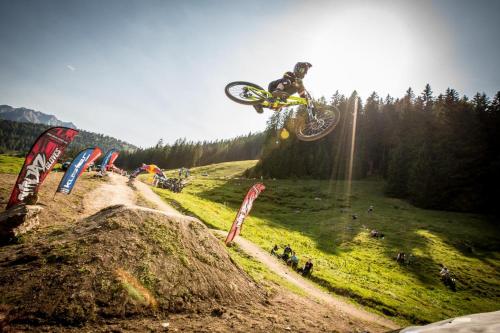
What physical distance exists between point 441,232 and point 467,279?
1346 cm

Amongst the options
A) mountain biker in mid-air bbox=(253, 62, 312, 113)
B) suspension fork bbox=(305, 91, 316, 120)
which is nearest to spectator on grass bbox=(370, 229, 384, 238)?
suspension fork bbox=(305, 91, 316, 120)

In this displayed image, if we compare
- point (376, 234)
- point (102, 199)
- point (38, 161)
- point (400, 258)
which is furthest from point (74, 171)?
point (376, 234)

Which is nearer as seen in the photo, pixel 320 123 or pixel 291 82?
pixel 291 82

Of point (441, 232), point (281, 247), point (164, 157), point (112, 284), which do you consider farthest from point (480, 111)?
point (164, 157)

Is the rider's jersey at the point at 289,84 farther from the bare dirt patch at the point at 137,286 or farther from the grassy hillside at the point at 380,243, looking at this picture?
the grassy hillside at the point at 380,243

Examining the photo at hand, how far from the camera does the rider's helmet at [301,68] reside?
1023 centimetres

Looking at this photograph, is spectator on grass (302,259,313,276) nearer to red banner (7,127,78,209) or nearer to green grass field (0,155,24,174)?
red banner (7,127,78,209)

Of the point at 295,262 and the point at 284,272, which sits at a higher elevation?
the point at 295,262

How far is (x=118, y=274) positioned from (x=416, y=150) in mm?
63249

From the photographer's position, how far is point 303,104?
11.3m

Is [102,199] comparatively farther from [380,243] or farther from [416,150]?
[416,150]

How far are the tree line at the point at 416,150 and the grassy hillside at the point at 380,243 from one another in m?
6.10

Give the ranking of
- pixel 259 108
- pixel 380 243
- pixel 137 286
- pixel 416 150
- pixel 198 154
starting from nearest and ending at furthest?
pixel 137 286
pixel 259 108
pixel 380 243
pixel 416 150
pixel 198 154

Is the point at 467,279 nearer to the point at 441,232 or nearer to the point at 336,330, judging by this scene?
the point at 441,232
